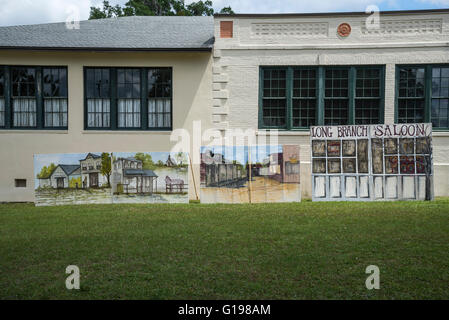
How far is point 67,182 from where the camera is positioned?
13.3 m

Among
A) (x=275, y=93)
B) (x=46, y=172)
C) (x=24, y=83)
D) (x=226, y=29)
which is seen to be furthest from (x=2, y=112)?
(x=275, y=93)

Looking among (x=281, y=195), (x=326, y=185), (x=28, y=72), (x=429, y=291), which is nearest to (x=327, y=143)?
(x=326, y=185)

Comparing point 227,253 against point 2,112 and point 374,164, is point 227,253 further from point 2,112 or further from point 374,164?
point 2,112

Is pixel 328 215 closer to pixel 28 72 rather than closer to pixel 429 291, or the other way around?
pixel 429 291

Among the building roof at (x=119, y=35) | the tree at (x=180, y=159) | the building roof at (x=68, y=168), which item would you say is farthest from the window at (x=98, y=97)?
the tree at (x=180, y=159)

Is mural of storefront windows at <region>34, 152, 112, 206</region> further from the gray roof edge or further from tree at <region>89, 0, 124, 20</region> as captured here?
tree at <region>89, 0, 124, 20</region>

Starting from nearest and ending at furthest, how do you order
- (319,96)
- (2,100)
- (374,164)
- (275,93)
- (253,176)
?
(253,176) < (374,164) < (319,96) < (275,93) < (2,100)

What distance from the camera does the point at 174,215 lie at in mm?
10836

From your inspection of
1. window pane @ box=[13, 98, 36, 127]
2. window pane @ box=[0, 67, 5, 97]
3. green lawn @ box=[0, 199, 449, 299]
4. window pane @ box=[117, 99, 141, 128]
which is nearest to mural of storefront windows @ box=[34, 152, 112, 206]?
green lawn @ box=[0, 199, 449, 299]

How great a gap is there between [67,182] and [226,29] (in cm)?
751

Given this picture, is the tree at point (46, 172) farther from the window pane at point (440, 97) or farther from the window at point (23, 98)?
the window pane at point (440, 97)

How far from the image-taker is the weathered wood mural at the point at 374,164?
13328 millimetres

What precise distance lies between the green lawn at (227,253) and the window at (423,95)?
15.6ft
